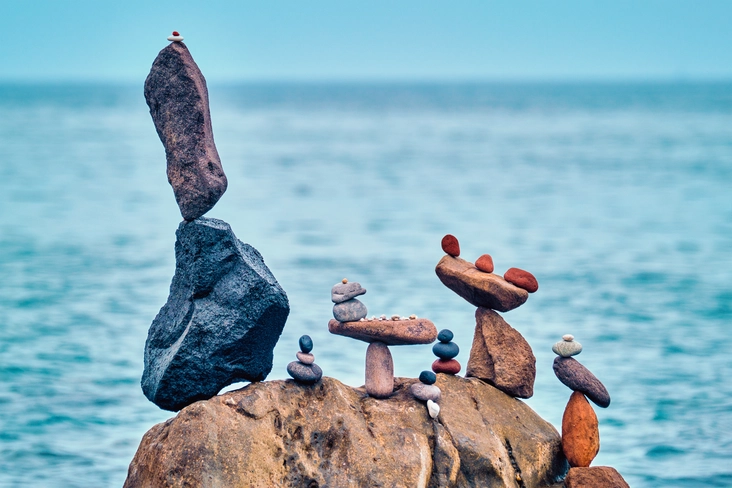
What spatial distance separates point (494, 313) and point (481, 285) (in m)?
0.42

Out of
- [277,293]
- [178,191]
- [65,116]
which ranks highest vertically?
[178,191]

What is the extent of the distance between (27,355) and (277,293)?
35.8ft

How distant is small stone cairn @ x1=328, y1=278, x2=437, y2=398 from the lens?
804 cm

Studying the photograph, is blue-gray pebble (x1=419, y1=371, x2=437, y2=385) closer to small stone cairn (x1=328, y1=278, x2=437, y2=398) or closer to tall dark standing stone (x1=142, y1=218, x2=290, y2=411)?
small stone cairn (x1=328, y1=278, x2=437, y2=398)

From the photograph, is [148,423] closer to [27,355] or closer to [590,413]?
[27,355]

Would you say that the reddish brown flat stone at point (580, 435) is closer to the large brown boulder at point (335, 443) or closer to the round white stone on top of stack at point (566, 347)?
the large brown boulder at point (335, 443)

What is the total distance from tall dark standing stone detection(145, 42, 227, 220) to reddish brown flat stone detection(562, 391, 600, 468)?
341 cm

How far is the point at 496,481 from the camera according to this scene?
799cm

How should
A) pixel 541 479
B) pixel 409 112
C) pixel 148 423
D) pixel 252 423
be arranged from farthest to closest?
pixel 409 112, pixel 148 423, pixel 541 479, pixel 252 423

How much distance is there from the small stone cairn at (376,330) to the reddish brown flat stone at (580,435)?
1.36 metres

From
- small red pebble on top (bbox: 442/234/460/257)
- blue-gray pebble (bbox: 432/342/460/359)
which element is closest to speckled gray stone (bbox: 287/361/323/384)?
blue-gray pebble (bbox: 432/342/460/359)

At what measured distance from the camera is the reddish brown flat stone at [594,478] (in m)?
8.19

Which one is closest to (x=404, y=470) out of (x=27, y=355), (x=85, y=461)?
(x=85, y=461)

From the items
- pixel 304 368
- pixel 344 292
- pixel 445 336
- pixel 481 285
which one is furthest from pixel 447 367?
pixel 304 368
